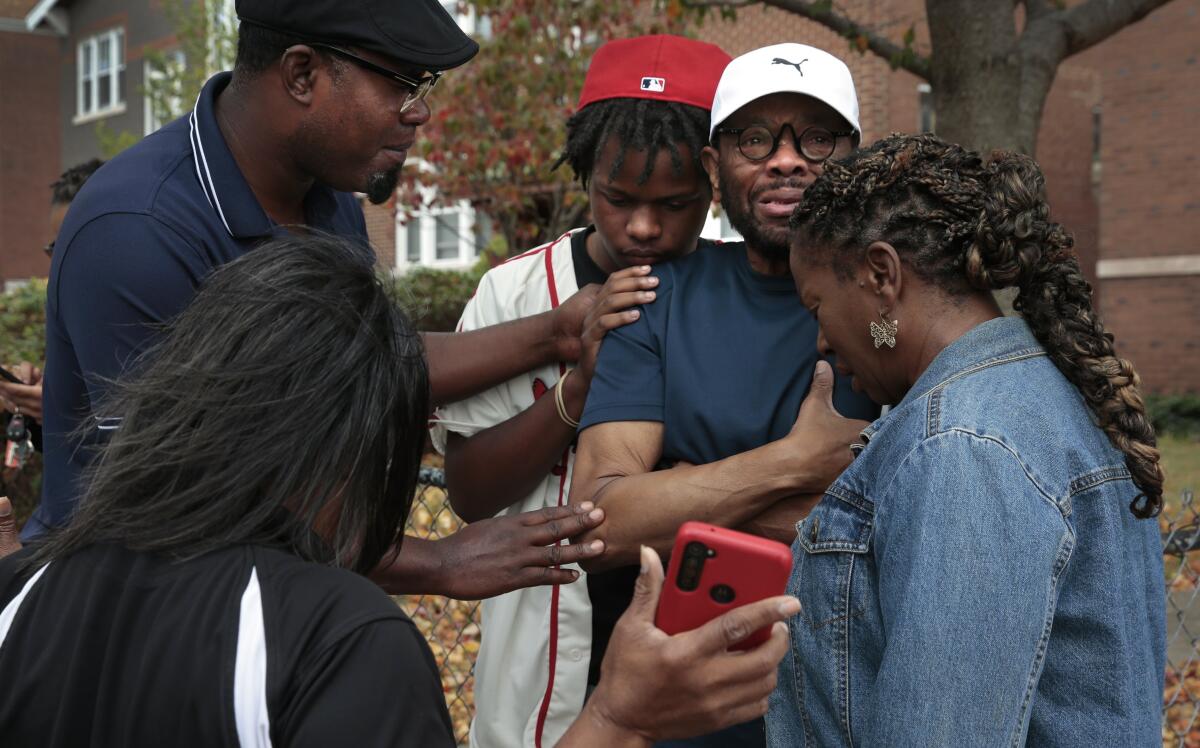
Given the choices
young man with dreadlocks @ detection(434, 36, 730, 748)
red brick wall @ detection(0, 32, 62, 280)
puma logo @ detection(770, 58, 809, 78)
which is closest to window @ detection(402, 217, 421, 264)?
red brick wall @ detection(0, 32, 62, 280)

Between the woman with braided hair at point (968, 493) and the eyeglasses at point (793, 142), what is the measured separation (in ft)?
1.66

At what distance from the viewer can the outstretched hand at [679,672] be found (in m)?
1.45

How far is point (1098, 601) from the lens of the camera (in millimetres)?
1751

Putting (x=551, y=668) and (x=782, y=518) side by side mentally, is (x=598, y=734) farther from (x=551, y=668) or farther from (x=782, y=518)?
(x=551, y=668)

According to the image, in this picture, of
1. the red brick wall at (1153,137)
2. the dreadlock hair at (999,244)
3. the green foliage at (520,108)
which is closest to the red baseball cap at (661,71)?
the dreadlock hair at (999,244)

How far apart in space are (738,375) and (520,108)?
697 cm

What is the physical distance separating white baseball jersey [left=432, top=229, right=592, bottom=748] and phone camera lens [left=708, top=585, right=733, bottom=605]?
1119 mm

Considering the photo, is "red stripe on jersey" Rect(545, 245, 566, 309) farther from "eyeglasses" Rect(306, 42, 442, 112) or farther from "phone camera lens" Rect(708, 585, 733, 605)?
"phone camera lens" Rect(708, 585, 733, 605)

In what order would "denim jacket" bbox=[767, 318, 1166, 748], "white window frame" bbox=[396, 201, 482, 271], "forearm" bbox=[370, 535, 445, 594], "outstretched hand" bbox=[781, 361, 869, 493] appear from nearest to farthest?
"denim jacket" bbox=[767, 318, 1166, 748]
"outstretched hand" bbox=[781, 361, 869, 493]
"forearm" bbox=[370, 535, 445, 594]
"white window frame" bbox=[396, 201, 482, 271]

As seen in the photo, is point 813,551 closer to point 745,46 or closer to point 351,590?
point 351,590

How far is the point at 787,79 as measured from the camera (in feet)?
8.22

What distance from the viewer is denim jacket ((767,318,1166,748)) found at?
1627 mm

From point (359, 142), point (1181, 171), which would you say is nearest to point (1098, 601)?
point (359, 142)

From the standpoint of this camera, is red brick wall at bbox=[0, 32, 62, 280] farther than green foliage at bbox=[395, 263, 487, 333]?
Yes
